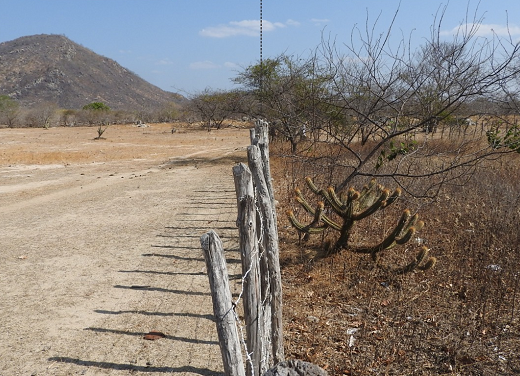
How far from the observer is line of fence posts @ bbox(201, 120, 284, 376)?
2.55 meters

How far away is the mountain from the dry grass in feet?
276

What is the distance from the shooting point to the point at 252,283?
3.07m

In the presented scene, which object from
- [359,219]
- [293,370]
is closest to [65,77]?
[359,219]

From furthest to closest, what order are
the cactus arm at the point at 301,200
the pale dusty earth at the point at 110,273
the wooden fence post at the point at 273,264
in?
the cactus arm at the point at 301,200
the pale dusty earth at the point at 110,273
the wooden fence post at the point at 273,264

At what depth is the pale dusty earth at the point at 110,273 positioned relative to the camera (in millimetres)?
4324

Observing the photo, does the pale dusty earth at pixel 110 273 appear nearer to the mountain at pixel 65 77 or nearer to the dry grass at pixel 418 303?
the dry grass at pixel 418 303

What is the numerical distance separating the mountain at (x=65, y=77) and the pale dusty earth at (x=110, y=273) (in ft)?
252

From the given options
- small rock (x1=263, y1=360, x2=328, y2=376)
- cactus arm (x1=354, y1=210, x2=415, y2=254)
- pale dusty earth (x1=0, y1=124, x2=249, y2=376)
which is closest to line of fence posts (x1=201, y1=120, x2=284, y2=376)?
small rock (x1=263, y1=360, x2=328, y2=376)

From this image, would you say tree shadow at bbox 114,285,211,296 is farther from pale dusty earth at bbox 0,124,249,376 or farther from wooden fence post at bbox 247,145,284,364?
wooden fence post at bbox 247,145,284,364

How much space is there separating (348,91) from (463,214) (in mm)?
2692

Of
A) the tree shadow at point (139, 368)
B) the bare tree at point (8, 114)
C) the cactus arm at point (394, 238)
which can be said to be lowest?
the tree shadow at point (139, 368)

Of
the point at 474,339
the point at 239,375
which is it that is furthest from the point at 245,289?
the point at 474,339

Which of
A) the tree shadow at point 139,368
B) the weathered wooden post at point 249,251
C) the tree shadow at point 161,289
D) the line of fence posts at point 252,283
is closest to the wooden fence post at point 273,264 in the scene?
the line of fence posts at point 252,283

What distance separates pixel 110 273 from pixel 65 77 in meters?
93.8
